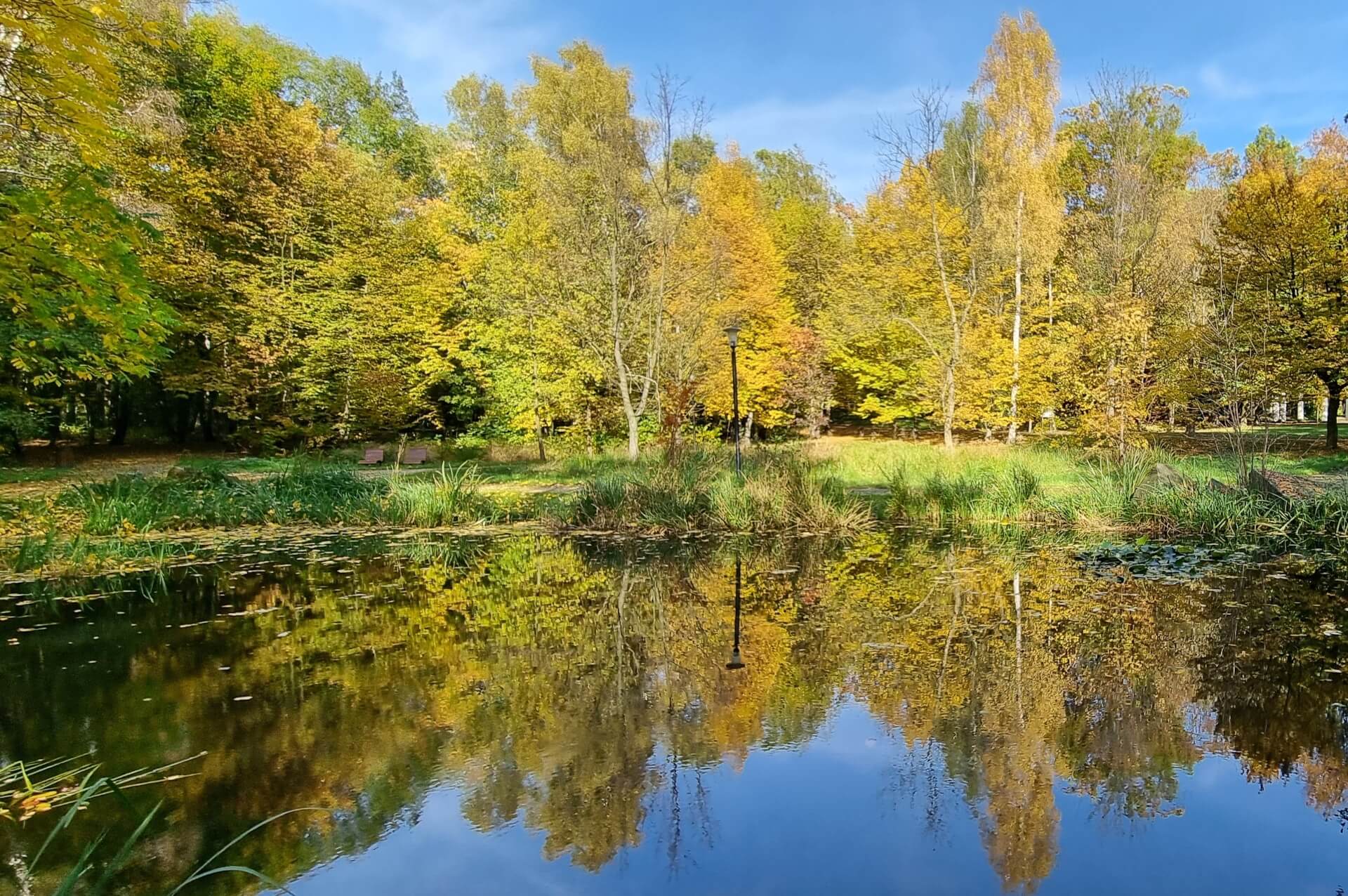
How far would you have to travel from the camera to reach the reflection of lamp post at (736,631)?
4.63 metres

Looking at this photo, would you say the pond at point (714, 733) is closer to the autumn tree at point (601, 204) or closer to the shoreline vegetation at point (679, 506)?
the shoreline vegetation at point (679, 506)

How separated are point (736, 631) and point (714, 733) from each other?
1.76 meters

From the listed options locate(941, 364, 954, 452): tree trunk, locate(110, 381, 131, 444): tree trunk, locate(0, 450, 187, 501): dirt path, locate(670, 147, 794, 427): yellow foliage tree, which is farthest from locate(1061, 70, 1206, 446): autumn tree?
locate(110, 381, 131, 444): tree trunk

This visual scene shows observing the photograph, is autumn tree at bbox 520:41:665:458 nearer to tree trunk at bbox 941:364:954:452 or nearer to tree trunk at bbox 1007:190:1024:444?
tree trunk at bbox 941:364:954:452

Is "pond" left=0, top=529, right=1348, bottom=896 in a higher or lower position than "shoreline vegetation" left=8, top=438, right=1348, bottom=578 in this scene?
lower

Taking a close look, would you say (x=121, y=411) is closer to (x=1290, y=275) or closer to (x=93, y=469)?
(x=93, y=469)

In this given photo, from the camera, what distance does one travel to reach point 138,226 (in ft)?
24.8

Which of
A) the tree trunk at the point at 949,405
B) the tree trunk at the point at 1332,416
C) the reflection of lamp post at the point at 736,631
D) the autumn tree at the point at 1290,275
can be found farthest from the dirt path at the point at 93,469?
the tree trunk at the point at 1332,416

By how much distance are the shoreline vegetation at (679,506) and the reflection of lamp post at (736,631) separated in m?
2.39

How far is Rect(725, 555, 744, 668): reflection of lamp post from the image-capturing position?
182 inches

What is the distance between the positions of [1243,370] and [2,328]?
21.0 metres

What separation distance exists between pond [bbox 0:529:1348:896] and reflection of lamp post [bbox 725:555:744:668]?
27 millimetres

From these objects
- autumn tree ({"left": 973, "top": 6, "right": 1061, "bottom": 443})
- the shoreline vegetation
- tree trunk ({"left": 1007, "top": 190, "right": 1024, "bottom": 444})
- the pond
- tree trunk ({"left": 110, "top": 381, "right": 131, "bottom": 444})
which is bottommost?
the pond

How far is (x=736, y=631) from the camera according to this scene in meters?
5.40
